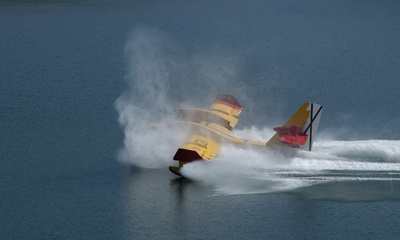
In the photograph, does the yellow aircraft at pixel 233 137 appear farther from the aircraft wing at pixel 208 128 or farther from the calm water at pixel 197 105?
the calm water at pixel 197 105

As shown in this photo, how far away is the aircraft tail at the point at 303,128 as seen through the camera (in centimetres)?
10456

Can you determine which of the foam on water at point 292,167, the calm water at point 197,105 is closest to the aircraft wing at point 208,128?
the foam on water at point 292,167

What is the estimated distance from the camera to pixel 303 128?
4126 inches

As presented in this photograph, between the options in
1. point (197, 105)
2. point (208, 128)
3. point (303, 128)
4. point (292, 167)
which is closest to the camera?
point (292, 167)

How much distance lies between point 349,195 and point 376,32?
268 ft

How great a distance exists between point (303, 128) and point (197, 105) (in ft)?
89.2

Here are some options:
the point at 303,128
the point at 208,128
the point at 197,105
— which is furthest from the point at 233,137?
the point at 197,105

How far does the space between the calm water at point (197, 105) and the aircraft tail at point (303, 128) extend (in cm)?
211

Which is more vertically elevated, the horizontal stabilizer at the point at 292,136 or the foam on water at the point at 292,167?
the horizontal stabilizer at the point at 292,136

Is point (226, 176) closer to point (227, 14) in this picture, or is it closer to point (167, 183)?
point (167, 183)

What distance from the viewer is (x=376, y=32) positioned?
172625 millimetres

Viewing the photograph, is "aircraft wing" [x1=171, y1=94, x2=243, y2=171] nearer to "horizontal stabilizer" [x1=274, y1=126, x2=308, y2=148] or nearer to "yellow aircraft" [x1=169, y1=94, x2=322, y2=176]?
"yellow aircraft" [x1=169, y1=94, x2=322, y2=176]

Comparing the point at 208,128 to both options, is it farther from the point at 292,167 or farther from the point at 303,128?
the point at 303,128

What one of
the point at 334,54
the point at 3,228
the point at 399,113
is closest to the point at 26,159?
the point at 3,228
